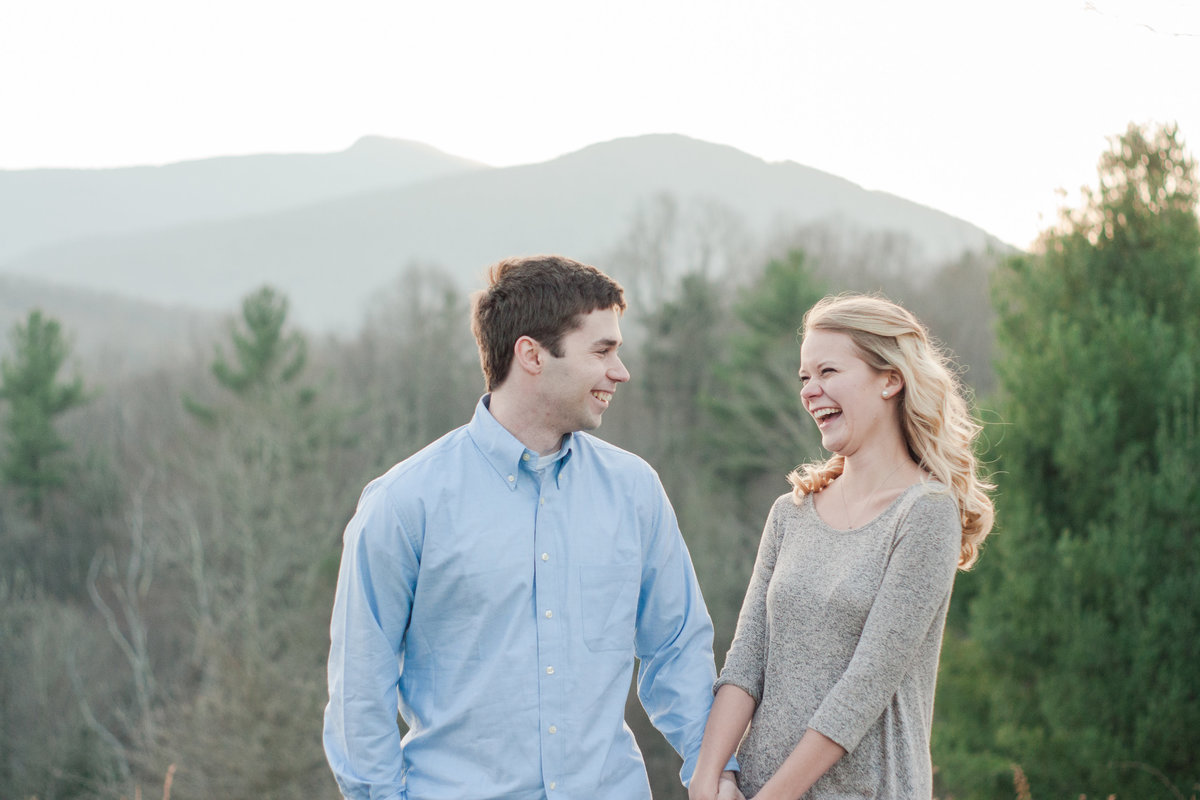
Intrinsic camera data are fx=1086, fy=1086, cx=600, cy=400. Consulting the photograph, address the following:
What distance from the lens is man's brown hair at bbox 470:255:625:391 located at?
2.48 meters

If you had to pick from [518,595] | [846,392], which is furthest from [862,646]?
[518,595]

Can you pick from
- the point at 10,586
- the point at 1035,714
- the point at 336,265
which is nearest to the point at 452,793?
the point at 1035,714

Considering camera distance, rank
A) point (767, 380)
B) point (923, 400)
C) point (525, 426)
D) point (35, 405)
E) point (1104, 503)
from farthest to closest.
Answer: point (35, 405), point (767, 380), point (1104, 503), point (525, 426), point (923, 400)

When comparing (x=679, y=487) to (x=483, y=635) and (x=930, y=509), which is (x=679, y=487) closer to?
(x=483, y=635)

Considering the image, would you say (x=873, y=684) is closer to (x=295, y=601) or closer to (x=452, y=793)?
(x=452, y=793)

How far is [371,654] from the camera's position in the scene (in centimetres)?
228

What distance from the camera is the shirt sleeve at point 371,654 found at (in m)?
2.24

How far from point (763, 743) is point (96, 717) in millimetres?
25962

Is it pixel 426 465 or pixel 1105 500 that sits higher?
pixel 426 465

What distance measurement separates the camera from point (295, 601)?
20812mm

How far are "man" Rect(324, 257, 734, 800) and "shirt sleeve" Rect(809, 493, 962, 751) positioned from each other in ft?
1.65

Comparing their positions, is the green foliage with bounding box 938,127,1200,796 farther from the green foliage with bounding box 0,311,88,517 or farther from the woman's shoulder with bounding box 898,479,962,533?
the green foliage with bounding box 0,311,88,517

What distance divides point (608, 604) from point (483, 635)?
297 millimetres

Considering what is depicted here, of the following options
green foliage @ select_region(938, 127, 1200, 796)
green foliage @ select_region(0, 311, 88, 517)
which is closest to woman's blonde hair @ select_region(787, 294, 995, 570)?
green foliage @ select_region(938, 127, 1200, 796)
